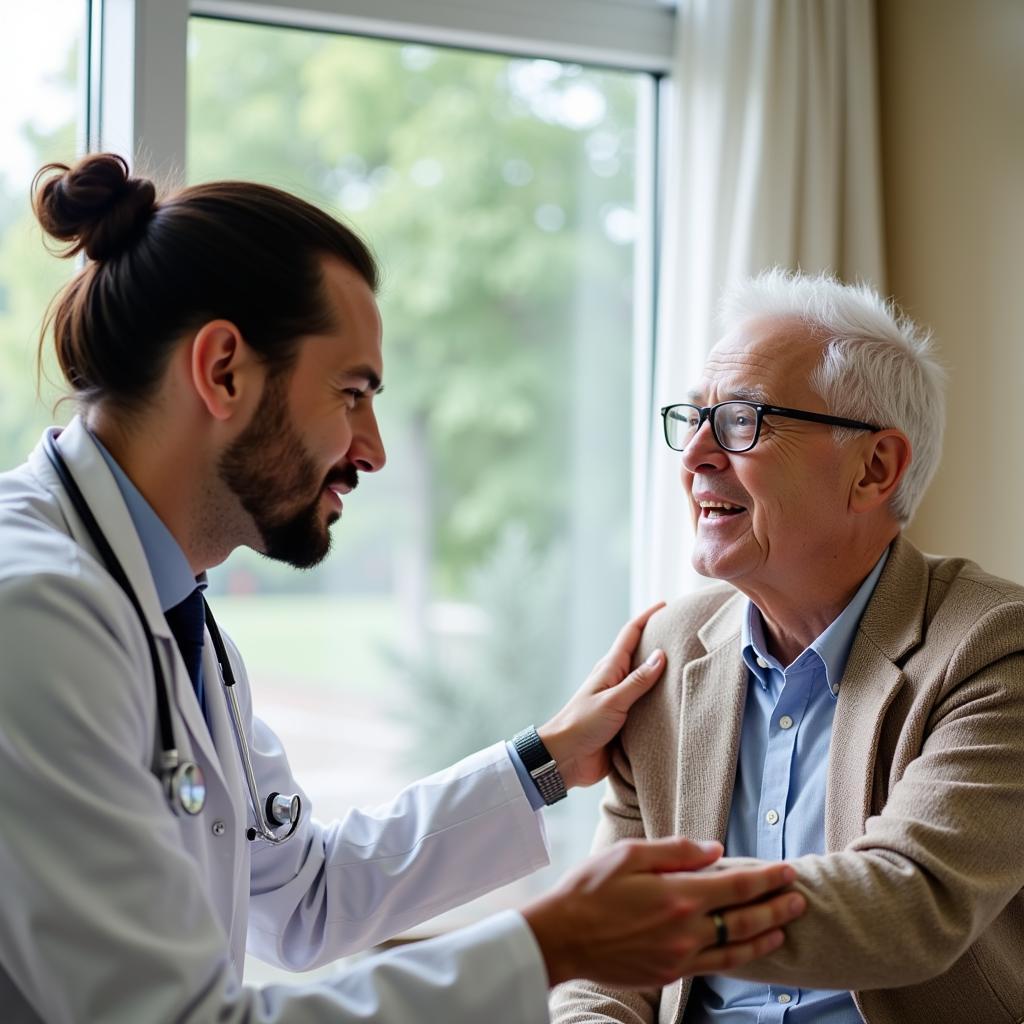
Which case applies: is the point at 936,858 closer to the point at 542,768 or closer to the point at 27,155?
the point at 542,768

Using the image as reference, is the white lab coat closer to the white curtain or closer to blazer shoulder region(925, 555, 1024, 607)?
blazer shoulder region(925, 555, 1024, 607)

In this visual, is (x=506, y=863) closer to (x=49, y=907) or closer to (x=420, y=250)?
(x=49, y=907)

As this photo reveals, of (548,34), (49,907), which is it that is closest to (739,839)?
(49,907)

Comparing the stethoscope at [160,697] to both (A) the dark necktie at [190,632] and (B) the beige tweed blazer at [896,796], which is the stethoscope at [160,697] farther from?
(B) the beige tweed blazer at [896,796]

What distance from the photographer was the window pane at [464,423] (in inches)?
108

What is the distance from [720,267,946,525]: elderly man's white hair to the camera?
71.1 inches

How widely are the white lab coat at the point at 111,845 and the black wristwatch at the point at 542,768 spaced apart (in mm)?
533

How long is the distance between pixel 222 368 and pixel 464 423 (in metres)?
1.44

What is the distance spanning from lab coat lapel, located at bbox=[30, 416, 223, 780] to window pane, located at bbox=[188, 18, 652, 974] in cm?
121

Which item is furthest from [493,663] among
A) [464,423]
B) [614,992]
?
[614,992]

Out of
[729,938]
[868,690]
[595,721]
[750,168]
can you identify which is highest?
[750,168]

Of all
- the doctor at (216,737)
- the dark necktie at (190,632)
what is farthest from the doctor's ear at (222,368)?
the dark necktie at (190,632)

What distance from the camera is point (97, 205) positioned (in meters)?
1.55

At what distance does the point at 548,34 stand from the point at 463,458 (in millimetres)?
994
